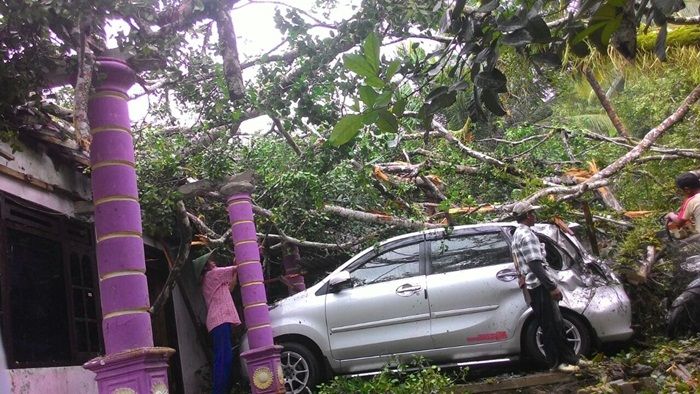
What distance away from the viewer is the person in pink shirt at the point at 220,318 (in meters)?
7.24

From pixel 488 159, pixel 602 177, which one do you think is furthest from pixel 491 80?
pixel 488 159

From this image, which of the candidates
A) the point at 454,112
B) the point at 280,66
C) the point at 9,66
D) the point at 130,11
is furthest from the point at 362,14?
the point at 454,112

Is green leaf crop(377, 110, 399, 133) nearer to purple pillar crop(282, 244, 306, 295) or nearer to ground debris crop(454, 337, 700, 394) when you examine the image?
ground debris crop(454, 337, 700, 394)

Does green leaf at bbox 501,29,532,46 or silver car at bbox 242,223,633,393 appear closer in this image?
green leaf at bbox 501,29,532,46

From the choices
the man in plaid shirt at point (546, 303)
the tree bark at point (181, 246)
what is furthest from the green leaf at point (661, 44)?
the tree bark at point (181, 246)

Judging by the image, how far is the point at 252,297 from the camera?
23.5ft

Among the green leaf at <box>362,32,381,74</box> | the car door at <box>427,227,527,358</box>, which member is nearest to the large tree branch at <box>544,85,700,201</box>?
the car door at <box>427,227,527,358</box>

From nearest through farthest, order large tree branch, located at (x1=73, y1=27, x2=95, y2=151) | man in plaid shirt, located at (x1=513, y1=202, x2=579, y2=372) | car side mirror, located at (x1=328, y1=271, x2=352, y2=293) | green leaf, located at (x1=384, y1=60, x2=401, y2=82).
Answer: green leaf, located at (x1=384, y1=60, x2=401, y2=82), large tree branch, located at (x1=73, y1=27, x2=95, y2=151), man in plaid shirt, located at (x1=513, y1=202, x2=579, y2=372), car side mirror, located at (x1=328, y1=271, x2=352, y2=293)

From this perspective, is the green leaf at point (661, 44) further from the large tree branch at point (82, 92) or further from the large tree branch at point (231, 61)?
the large tree branch at point (231, 61)

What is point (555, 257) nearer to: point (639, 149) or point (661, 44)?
point (639, 149)

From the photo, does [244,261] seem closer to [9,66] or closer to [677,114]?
[9,66]

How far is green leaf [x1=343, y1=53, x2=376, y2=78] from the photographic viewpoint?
7.16 feet

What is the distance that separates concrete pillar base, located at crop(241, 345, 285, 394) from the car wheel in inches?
15.6

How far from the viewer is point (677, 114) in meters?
9.05
